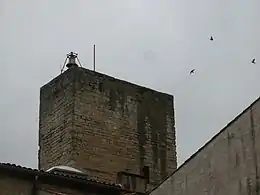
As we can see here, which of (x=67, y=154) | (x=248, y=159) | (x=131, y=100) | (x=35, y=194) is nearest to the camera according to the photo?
(x=248, y=159)

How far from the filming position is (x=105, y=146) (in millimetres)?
23578

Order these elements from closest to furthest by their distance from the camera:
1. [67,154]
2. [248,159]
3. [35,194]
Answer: [248,159], [35,194], [67,154]

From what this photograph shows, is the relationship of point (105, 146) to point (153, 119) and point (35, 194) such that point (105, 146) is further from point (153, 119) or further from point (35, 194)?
point (35, 194)

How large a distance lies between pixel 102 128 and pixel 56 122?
140 centimetres

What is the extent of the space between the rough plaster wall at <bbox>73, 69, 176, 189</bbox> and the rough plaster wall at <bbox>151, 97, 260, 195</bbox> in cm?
888

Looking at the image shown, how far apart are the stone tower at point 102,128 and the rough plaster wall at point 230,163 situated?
340 inches

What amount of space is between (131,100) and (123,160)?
2.03 metres

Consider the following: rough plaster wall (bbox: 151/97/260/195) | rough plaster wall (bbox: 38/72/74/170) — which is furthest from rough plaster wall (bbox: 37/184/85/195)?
rough plaster wall (bbox: 38/72/74/170)

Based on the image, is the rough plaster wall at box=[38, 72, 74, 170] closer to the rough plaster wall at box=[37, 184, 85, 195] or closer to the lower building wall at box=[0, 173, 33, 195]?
the rough plaster wall at box=[37, 184, 85, 195]

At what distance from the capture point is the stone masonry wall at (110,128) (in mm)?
23172

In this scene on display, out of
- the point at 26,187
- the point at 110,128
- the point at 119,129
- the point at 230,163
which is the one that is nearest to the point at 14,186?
the point at 26,187

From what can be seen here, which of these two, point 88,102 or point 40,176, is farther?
point 88,102

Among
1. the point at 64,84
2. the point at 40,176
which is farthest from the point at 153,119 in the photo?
the point at 40,176

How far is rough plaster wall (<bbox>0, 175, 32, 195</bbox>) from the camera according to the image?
51.3 feet
